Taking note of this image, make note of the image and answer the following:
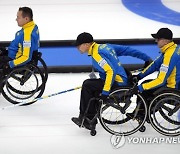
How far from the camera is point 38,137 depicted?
12.3 ft

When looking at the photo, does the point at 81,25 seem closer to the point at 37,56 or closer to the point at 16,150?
the point at 37,56

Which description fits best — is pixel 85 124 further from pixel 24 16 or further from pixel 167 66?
pixel 24 16

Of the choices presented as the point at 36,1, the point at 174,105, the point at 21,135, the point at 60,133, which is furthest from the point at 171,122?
the point at 36,1

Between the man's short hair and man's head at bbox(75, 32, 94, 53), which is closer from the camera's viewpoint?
man's head at bbox(75, 32, 94, 53)

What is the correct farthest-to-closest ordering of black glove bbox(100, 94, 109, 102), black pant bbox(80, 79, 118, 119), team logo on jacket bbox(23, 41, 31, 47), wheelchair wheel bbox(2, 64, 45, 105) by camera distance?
wheelchair wheel bbox(2, 64, 45, 105) < team logo on jacket bbox(23, 41, 31, 47) < black pant bbox(80, 79, 118, 119) < black glove bbox(100, 94, 109, 102)

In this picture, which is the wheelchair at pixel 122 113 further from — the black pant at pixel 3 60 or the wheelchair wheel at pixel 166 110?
the black pant at pixel 3 60

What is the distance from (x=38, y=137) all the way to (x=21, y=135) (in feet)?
0.49

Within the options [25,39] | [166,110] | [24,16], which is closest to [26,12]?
[24,16]

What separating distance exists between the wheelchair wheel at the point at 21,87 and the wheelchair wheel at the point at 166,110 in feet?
4.09

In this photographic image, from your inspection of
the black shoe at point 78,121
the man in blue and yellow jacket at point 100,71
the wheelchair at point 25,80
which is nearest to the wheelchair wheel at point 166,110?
the man in blue and yellow jacket at point 100,71
